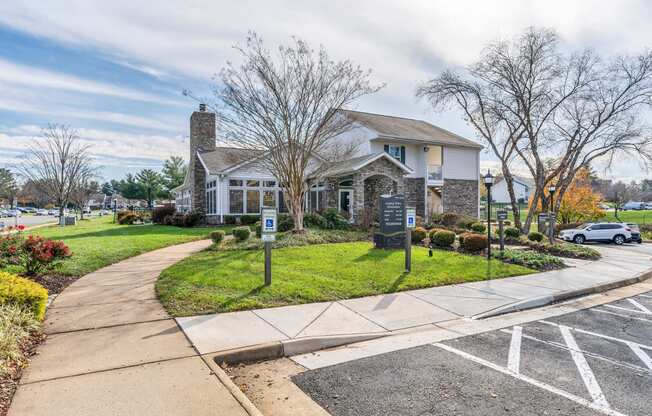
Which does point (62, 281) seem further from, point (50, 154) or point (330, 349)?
point (50, 154)

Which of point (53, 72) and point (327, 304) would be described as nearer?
point (327, 304)

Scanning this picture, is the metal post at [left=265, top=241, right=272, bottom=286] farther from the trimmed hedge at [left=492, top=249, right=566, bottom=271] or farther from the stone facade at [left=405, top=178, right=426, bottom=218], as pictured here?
the stone facade at [left=405, top=178, right=426, bottom=218]

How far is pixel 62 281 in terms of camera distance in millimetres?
8203

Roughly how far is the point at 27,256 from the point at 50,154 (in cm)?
2882

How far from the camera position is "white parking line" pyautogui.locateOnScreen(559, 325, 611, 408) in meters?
3.67

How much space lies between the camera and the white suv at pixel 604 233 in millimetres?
21000

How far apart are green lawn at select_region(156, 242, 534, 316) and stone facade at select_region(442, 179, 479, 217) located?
51.6ft

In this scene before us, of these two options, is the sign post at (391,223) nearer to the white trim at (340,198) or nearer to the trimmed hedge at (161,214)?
the white trim at (340,198)

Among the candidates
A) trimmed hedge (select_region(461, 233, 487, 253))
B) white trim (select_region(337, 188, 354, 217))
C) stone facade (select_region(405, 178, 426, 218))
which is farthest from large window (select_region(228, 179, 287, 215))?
trimmed hedge (select_region(461, 233, 487, 253))

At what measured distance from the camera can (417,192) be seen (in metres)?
26.5

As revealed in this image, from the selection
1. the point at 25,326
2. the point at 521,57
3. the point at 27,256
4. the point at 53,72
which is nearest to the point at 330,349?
the point at 25,326

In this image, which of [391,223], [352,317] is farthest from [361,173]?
[352,317]

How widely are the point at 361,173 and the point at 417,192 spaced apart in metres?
7.98

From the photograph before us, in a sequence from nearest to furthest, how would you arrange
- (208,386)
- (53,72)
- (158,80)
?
(208,386) < (53,72) < (158,80)
